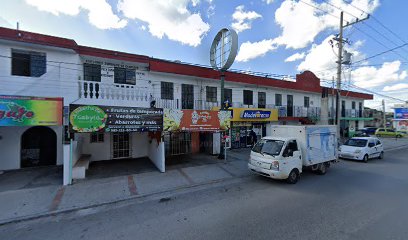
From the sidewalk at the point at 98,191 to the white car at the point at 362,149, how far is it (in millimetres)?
8116

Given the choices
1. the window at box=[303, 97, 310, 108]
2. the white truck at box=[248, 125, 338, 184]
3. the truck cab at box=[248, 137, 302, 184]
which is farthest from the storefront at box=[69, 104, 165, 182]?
the window at box=[303, 97, 310, 108]

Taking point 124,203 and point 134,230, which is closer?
point 134,230

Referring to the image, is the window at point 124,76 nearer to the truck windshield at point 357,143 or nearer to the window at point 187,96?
the window at point 187,96

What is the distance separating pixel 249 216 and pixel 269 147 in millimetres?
3963

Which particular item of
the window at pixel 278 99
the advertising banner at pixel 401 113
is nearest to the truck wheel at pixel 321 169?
the window at pixel 278 99

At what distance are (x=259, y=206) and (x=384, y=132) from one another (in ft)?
120

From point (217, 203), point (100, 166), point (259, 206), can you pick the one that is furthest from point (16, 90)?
point (259, 206)

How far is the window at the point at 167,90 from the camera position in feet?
44.9

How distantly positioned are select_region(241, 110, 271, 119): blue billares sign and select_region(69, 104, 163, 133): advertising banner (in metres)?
8.16

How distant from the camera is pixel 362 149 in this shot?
12914mm

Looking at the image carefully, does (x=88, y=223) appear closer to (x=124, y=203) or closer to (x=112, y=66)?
(x=124, y=203)

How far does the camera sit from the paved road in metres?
4.59

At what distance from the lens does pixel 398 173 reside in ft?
33.3

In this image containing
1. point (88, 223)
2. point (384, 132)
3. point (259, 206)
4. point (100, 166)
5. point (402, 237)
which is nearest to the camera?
point (402, 237)
